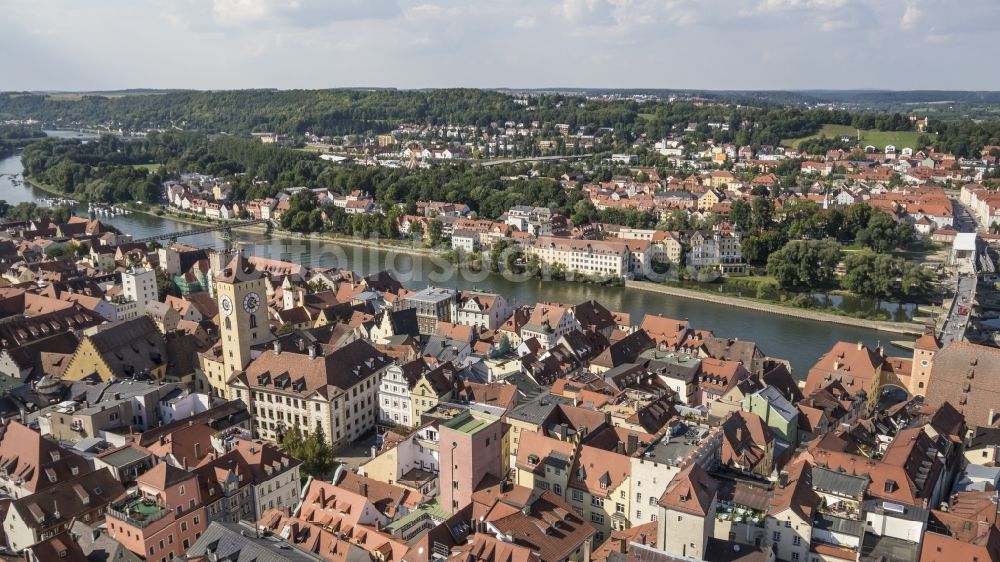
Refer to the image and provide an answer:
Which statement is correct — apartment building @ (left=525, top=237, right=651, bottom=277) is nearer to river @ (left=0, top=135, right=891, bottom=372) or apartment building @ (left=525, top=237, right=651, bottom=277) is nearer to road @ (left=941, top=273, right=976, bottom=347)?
river @ (left=0, top=135, right=891, bottom=372)

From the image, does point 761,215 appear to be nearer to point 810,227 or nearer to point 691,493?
point 810,227

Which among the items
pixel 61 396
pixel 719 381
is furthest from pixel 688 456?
pixel 61 396

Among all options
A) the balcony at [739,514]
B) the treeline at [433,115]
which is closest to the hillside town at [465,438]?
the balcony at [739,514]

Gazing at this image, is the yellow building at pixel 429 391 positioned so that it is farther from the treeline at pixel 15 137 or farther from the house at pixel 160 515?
the treeline at pixel 15 137

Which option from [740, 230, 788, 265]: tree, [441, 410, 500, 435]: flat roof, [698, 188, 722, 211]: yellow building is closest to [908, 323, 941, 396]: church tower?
[441, 410, 500, 435]: flat roof

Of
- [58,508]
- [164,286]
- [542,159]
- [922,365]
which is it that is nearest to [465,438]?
[58,508]
